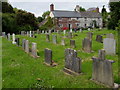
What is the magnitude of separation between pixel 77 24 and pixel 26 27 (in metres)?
25.4

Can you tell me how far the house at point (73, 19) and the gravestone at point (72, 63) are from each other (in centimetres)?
4569

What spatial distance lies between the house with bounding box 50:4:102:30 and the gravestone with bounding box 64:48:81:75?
4569 centimetres

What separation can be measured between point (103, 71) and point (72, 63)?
1.87m

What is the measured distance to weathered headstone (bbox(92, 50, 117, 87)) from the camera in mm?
6305

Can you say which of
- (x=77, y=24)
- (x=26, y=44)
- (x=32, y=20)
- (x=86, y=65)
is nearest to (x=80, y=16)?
(x=77, y=24)

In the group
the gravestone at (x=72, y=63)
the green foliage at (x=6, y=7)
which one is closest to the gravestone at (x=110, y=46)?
the gravestone at (x=72, y=63)

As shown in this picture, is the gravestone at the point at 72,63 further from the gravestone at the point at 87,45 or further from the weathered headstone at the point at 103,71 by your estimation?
the gravestone at the point at 87,45

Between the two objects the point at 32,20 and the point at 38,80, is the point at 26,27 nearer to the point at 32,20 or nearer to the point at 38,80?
the point at 32,20

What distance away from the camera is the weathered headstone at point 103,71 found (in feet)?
20.7

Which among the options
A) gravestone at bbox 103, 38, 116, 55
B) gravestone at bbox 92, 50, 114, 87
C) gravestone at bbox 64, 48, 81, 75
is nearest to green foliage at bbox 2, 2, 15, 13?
gravestone at bbox 103, 38, 116, 55

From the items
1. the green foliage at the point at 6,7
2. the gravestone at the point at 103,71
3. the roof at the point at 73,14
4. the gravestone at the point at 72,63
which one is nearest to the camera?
the gravestone at the point at 103,71

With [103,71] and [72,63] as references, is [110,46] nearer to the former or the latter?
[72,63]

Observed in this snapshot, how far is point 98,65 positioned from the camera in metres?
6.74

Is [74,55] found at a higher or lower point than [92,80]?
higher
